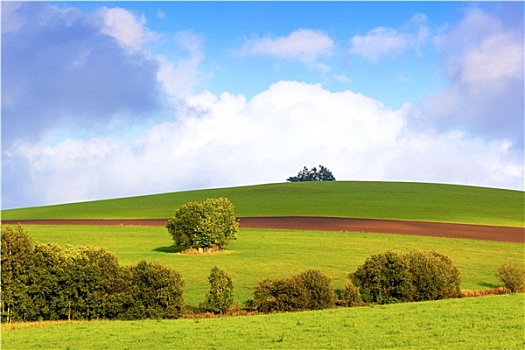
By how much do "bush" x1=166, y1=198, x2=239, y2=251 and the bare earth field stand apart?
62.6 ft

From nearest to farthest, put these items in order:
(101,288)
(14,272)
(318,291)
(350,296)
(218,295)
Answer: (14,272)
(101,288)
(218,295)
(318,291)
(350,296)

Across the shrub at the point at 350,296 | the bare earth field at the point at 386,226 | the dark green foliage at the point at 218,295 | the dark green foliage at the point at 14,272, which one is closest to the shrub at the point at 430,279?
the shrub at the point at 350,296

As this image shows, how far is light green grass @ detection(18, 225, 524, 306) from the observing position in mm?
46219

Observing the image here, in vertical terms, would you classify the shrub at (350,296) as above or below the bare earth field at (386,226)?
below

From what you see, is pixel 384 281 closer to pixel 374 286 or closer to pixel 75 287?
pixel 374 286

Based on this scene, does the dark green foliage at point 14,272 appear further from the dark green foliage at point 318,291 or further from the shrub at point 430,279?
→ the shrub at point 430,279

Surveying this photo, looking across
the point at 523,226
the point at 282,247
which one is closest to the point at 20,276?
the point at 282,247

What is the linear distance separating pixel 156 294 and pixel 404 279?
16.0 m

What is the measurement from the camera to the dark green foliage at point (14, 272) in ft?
114

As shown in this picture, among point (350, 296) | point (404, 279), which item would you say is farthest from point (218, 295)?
point (404, 279)

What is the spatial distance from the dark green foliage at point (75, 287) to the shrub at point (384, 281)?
12.0 m

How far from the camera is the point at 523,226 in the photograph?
282ft

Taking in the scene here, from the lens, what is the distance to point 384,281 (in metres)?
40.7

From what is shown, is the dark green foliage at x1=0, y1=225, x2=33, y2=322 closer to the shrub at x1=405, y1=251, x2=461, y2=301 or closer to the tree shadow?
the tree shadow
